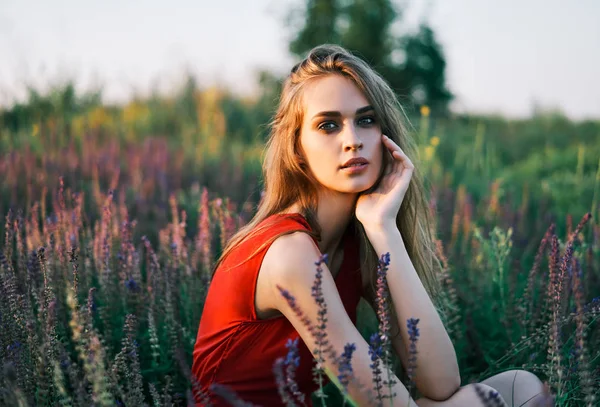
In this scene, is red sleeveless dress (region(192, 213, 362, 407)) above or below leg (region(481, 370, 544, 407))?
above

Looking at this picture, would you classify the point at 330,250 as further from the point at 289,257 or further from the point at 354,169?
the point at 289,257

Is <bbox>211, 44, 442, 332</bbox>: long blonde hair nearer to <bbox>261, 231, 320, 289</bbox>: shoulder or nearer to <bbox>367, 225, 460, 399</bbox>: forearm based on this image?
<bbox>261, 231, 320, 289</bbox>: shoulder

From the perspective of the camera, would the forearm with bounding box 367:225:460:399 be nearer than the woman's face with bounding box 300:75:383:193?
Yes

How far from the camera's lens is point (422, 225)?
111 inches

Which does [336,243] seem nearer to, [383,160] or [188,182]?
[383,160]

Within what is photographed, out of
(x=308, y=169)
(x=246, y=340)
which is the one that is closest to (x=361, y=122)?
(x=308, y=169)

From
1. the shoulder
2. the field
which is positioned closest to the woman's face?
the shoulder

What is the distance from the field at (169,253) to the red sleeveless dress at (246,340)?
0.71ft

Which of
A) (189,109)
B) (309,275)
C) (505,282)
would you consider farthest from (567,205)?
(189,109)

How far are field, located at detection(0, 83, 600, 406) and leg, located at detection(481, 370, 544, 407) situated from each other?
0.07 m

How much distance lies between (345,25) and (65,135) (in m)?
15.1

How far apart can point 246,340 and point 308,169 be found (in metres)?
0.76

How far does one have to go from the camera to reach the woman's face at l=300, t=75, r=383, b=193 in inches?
Answer: 90.6

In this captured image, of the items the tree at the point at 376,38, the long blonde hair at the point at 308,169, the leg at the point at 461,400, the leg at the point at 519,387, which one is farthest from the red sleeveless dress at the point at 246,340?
the tree at the point at 376,38
